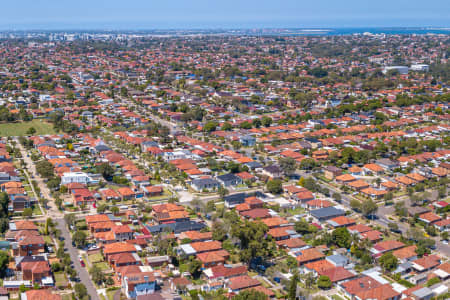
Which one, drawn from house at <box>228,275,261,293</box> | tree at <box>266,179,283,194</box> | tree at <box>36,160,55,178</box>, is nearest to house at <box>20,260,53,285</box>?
house at <box>228,275,261,293</box>

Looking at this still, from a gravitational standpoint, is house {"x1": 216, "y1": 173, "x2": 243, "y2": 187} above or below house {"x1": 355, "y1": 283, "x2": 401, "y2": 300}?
above

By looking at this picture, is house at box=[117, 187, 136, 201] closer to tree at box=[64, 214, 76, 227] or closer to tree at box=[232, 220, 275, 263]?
tree at box=[64, 214, 76, 227]

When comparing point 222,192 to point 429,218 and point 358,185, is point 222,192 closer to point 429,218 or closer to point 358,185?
point 358,185

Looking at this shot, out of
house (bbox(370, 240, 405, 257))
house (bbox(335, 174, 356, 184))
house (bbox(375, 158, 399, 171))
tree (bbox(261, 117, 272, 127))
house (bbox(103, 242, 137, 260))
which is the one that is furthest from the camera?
tree (bbox(261, 117, 272, 127))

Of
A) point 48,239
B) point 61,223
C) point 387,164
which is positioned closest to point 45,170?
point 61,223

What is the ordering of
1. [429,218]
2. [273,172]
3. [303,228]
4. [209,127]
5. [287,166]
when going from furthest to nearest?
[209,127], [273,172], [287,166], [429,218], [303,228]

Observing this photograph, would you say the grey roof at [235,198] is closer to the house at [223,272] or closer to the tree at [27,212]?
the house at [223,272]

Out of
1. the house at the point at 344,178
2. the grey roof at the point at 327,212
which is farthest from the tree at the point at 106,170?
the house at the point at 344,178
